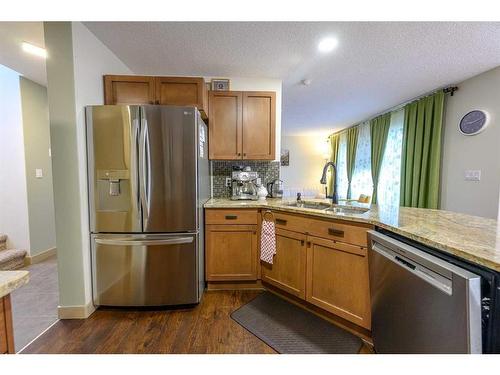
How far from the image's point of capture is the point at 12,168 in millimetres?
2545

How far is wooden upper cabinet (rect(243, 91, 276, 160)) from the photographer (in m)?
2.40

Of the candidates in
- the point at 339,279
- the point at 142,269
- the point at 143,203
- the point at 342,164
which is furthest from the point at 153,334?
the point at 342,164

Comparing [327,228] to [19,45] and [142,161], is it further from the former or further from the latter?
[19,45]

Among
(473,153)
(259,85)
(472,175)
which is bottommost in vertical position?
(472,175)

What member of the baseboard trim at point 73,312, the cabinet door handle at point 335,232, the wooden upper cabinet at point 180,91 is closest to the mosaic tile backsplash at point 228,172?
the wooden upper cabinet at point 180,91

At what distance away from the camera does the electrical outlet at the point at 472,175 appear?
8.16 feet

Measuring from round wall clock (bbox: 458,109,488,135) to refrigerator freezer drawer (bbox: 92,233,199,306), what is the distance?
11.2 feet

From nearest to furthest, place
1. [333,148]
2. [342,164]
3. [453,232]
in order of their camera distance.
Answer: [453,232] → [342,164] → [333,148]

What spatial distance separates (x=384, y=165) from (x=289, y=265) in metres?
3.42

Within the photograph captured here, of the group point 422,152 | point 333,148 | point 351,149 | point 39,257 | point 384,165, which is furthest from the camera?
point 333,148

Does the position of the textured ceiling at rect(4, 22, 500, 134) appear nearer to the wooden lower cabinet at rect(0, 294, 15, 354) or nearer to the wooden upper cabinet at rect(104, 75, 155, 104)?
the wooden upper cabinet at rect(104, 75, 155, 104)
